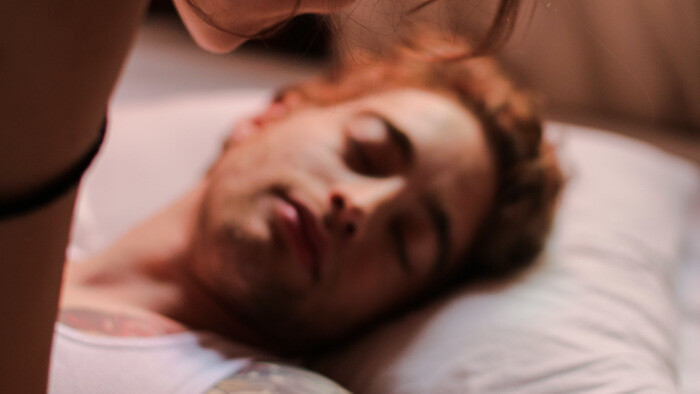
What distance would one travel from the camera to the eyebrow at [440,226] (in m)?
0.84

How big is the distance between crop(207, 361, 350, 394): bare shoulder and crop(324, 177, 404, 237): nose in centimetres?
19

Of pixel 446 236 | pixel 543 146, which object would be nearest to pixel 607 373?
pixel 446 236

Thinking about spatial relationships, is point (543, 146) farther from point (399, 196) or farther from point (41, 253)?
point (41, 253)

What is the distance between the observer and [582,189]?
106 centimetres

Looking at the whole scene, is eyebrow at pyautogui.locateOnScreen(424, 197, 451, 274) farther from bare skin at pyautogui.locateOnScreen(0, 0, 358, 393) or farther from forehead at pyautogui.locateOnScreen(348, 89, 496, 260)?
bare skin at pyautogui.locateOnScreen(0, 0, 358, 393)

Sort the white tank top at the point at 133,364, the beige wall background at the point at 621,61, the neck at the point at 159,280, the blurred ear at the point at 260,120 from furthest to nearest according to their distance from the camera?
the beige wall background at the point at 621,61, the blurred ear at the point at 260,120, the neck at the point at 159,280, the white tank top at the point at 133,364

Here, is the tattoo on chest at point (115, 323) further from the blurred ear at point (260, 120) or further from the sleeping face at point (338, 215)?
the blurred ear at point (260, 120)

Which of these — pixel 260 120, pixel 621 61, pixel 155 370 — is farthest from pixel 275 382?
pixel 621 61

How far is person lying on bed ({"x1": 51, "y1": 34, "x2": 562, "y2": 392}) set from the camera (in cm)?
72

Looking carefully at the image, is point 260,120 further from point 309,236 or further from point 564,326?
point 564,326

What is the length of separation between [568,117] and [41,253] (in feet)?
4.37

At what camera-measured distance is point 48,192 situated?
36 cm

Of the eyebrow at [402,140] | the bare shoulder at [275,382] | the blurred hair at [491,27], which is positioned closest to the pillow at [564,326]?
the bare shoulder at [275,382]

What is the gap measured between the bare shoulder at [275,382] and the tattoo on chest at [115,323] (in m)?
0.13
